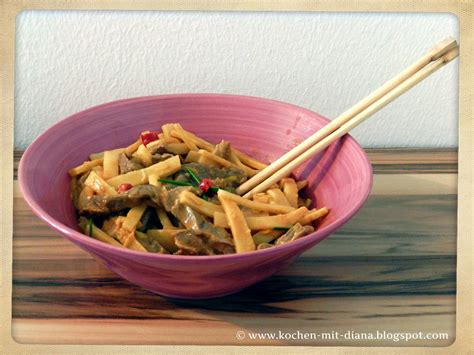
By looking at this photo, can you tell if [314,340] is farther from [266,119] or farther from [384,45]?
[384,45]

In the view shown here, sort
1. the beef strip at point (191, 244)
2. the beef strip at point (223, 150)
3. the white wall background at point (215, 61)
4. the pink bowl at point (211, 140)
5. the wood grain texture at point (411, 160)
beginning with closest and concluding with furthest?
the pink bowl at point (211, 140) < the beef strip at point (191, 244) < the beef strip at point (223, 150) < the wood grain texture at point (411, 160) < the white wall background at point (215, 61)

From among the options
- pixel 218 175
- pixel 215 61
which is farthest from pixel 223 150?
pixel 215 61

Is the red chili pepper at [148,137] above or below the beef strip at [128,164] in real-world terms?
above

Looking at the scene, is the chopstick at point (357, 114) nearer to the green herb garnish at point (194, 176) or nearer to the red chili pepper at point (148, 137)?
the green herb garnish at point (194, 176)

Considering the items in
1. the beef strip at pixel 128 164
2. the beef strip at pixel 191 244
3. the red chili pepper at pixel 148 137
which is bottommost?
the beef strip at pixel 191 244

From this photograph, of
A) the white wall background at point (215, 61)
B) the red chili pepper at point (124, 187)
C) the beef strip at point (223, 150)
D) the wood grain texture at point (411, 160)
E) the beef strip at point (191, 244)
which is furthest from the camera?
the white wall background at point (215, 61)

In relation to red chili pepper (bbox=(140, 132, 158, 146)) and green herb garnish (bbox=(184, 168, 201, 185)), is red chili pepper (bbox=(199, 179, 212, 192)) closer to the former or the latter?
green herb garnish (bbox=(184, 168, 201, 185))

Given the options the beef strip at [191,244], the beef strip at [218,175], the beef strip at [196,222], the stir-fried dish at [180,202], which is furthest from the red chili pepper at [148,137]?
the beef strip at [191,244]
